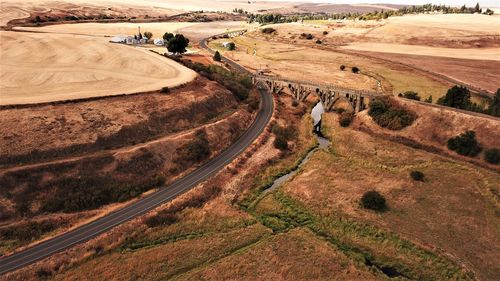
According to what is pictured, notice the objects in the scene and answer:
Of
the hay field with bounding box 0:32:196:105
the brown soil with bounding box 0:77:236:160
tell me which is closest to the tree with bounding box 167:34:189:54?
the hay field with bounding box 0:32:196:105

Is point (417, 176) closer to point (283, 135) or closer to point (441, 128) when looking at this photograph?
point (441, 128)

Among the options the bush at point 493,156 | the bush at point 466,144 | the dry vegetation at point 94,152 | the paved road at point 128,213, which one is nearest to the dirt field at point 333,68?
the bush at point 466,144

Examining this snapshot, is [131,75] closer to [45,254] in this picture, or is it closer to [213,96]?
[213,96]

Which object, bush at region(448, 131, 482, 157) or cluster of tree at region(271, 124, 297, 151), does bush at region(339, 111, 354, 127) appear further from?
bush at region(448, 131, 482, 157)

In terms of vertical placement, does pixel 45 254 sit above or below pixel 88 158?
below

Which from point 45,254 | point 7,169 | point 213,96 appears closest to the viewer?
point 45,254

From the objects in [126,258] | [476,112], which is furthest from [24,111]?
[476,112]

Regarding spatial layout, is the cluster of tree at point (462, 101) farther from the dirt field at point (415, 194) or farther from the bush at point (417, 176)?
the bush at point (417, 176)
